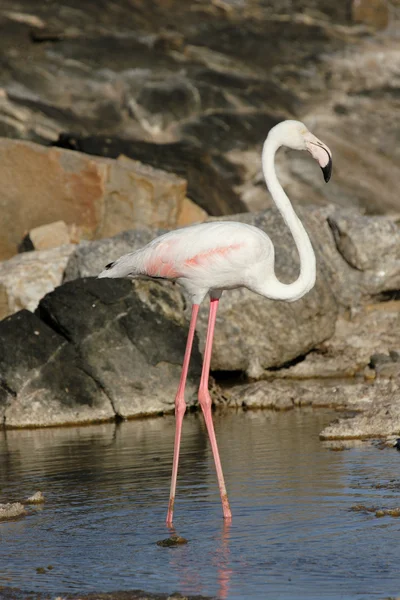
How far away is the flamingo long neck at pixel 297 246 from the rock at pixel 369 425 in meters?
2.19

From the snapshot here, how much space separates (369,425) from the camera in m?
9.87

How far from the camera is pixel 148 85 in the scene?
29109 millimetres

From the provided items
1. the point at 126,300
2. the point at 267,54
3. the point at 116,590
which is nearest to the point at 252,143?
the point at 267,54

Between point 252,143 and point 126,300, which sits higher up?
point 126,300

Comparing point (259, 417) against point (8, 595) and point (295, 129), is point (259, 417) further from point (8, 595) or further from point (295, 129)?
point (8, 595)

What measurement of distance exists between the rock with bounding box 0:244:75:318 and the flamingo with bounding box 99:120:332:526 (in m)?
5.70

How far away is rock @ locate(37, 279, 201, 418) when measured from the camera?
12031mm

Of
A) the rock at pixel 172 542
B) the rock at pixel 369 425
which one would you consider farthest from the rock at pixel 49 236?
the rock at pixel 172 542

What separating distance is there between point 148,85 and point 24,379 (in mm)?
18430

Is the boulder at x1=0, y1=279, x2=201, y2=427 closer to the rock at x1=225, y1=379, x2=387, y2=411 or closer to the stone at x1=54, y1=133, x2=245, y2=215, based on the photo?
the rock at x1=225, y1=379, x2=387, y2=411

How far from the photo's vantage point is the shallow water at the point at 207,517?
592 cm

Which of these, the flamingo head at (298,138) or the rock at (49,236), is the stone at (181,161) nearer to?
the rock at (49,236)

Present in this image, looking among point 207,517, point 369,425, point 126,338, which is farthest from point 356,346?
point 207,517

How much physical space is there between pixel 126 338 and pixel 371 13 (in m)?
24.8
